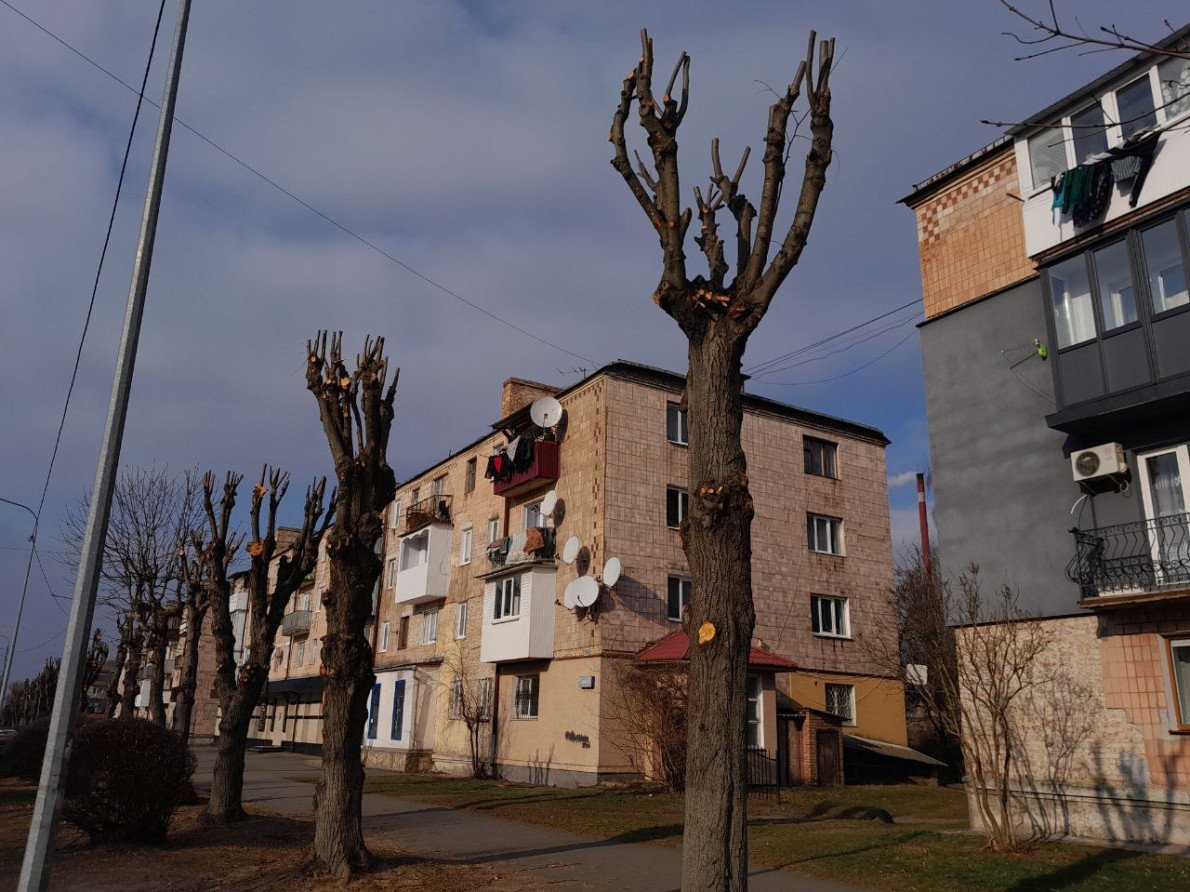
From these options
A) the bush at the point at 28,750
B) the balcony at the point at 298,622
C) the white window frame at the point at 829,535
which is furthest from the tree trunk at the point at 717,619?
the balcony at the point at 298,622

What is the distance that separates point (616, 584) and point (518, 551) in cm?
474

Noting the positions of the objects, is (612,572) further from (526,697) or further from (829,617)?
(829,617)

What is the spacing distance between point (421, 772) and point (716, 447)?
93.2 ft

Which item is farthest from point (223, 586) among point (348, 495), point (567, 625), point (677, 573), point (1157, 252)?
point (1157, 252)

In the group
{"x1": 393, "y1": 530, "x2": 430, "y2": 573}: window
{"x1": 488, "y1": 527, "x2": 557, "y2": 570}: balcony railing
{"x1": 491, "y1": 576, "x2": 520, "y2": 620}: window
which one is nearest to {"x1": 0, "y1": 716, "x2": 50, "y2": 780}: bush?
{"x1": 491, "y1": 576, "x2": 520, "y2": 620}: window

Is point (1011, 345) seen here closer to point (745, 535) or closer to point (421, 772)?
point (745, 535)

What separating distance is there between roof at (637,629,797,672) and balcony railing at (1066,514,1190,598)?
10.7 meters

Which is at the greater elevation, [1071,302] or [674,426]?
[674,426]

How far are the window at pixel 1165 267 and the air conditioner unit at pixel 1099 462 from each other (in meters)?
2.15

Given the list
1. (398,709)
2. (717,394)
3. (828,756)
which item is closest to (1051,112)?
(717,394)

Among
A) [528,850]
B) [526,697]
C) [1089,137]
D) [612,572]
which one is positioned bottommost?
[528,850]

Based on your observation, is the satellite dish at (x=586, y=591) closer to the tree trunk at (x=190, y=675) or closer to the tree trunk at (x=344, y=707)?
the tree trunk at (x=190, y=675)

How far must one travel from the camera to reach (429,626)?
117 feet

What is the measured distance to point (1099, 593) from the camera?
1391 cm
